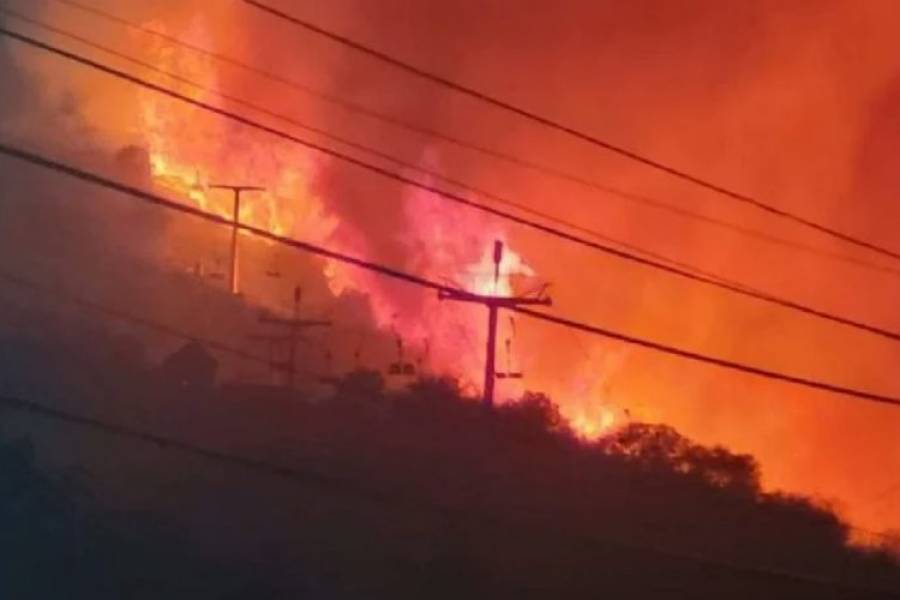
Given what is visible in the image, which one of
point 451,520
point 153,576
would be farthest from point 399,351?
point 153,576

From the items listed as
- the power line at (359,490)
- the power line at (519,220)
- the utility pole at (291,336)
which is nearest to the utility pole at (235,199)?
the utility pole at (291,336)

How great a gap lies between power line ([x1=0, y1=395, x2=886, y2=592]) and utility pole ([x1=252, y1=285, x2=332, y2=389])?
1.09m

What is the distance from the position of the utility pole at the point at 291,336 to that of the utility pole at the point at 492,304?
3.89ft

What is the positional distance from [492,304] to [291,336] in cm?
171

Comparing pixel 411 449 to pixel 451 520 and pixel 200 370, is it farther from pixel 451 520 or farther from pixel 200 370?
pixel 200 370

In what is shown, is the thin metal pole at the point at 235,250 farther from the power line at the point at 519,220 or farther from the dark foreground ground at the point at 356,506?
the dark foreground ground at the point at 356,506

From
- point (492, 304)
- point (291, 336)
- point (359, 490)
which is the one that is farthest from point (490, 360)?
point (359, 490)

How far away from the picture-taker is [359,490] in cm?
1447

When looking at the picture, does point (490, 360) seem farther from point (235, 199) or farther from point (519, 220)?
point (235, 199)

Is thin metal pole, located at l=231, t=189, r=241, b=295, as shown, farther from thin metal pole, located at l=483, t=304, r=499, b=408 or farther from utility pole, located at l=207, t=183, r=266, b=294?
thin metal pole, located at l=483, t=304, r=499, b=408

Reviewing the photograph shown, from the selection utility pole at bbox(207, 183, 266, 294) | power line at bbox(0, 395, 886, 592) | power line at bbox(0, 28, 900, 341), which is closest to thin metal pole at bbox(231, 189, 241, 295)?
utility pole at bbox(207, 183, 266, 294)

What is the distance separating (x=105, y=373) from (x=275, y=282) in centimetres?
182

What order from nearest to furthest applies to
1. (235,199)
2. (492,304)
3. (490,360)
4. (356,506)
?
(356,506) → (235,199) → (492,304) → (490,360)

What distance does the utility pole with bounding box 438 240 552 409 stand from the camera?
50.6 ft
